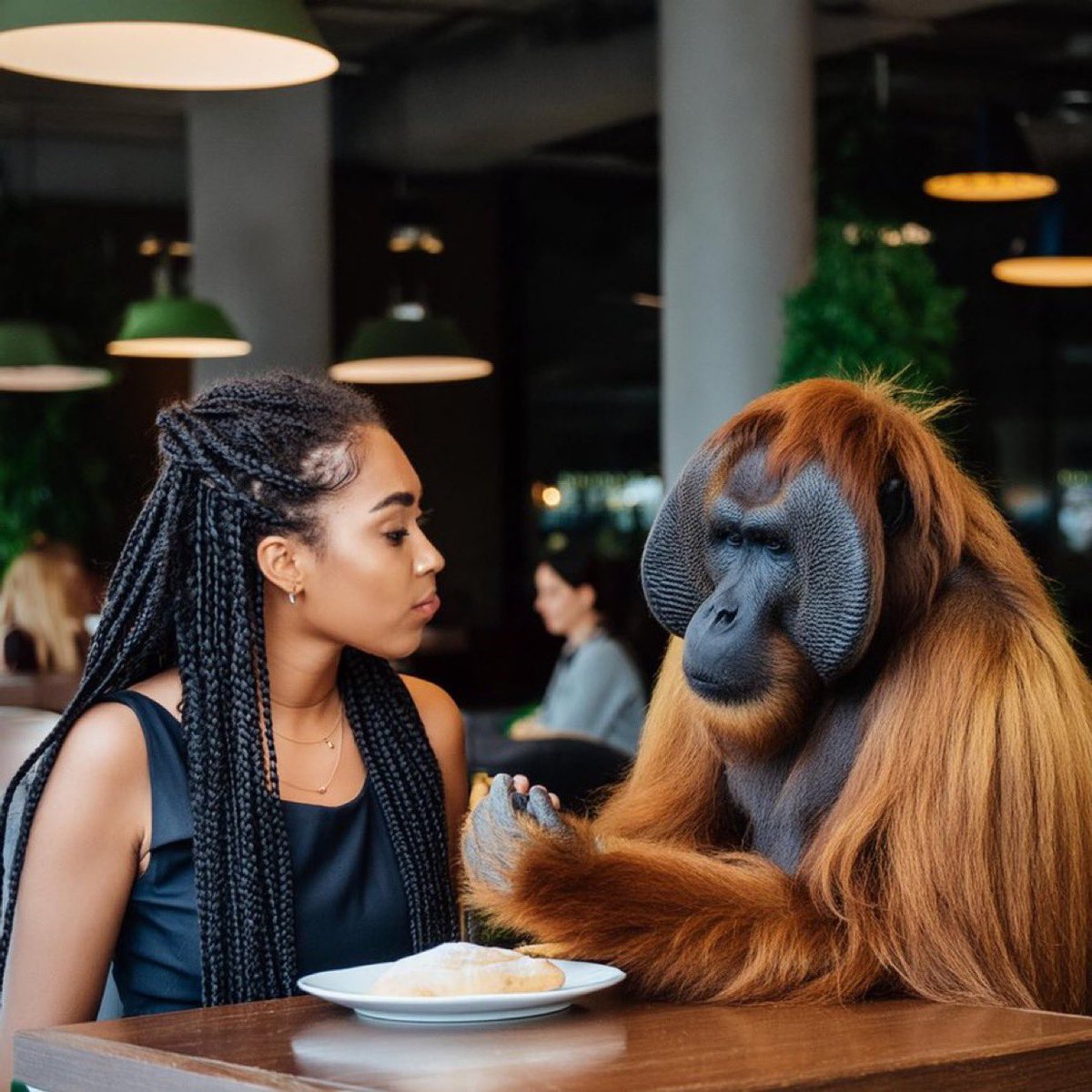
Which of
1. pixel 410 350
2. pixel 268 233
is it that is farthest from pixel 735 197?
pixel 268 233

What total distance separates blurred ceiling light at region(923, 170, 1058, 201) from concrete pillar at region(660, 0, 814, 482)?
122 cm

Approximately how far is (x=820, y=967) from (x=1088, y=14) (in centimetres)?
817

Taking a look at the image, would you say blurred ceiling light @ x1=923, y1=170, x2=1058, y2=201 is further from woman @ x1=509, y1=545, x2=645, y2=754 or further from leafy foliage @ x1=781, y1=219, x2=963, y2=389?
woman @ x1=509, y1=545, x2=645, y2=754

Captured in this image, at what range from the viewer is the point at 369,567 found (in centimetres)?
227

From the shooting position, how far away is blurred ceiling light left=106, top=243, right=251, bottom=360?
7.68 metres

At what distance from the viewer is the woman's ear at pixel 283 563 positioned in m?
2.28

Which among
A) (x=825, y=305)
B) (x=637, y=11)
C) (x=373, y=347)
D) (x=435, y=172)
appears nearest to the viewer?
(x=825, y=305)

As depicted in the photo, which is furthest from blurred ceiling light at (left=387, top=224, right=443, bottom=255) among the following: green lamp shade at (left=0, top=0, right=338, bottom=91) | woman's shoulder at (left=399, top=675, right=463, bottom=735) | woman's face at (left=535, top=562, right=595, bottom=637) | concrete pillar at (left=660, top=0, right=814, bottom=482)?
woman's shoulder at (left=399, top=675, right=463, bottom=735)

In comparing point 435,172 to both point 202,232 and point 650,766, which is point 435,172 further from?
point 650,766

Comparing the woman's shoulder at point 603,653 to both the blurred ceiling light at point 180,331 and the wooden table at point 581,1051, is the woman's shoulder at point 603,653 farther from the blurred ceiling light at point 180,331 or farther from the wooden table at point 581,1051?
the wooden table at point 581,1051

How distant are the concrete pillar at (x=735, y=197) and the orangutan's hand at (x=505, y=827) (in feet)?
15.1

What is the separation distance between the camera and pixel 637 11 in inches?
354

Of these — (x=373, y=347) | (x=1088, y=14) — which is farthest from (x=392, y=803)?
(x=1088, y=14)

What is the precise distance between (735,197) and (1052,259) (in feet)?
8.36
